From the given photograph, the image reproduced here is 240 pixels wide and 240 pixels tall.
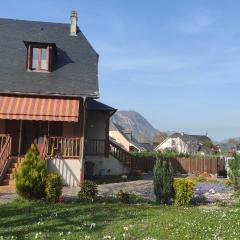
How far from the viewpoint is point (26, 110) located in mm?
21766

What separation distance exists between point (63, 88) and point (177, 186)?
29.4 feet

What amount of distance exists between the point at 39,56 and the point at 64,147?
566 centimetres

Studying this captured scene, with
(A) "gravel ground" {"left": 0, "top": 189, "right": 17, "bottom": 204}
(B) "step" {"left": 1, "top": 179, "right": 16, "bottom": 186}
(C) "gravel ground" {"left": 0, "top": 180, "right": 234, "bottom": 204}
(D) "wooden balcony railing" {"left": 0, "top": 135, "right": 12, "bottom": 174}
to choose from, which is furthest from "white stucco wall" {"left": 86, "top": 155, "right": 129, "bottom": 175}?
(A) "gravel ground" {"left": 0, "top": 189, "right": 17, "bottom": 204}

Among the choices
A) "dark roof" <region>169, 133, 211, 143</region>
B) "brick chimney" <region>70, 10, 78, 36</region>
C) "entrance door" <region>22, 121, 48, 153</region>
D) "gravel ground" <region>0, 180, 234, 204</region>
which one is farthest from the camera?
"dark roof" <region>169, 133, 211, 143</region>

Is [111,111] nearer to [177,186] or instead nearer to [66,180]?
[66,180]

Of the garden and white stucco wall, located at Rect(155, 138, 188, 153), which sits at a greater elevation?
white stucco wall, located at Rect(155, 138, 188, 153)

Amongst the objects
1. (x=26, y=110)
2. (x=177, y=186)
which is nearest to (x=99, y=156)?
(x=26, y=110)

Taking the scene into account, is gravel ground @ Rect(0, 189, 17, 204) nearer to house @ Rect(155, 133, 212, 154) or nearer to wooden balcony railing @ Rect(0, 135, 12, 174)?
wooden balcony railing @ Rect(0, 135, 12, 174)

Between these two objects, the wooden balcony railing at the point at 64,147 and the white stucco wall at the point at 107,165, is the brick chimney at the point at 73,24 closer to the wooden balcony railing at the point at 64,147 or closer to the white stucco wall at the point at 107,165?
the white stucco wall at the point at 107,165

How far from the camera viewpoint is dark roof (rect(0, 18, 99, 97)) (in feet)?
74.4

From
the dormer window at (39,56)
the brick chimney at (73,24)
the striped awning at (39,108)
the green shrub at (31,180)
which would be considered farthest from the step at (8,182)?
the brick chimney at (73,24)

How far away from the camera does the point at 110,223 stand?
35.2 ft

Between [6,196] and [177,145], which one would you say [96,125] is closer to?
[6,196]

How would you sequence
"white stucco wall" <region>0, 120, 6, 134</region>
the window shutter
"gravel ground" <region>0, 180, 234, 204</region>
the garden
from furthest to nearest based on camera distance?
the window shutter, "white stucco wall" <region>0, 120, 6, 134</region>, "gravel ground" <region>0, 180, 234, 204</region>, the garden
